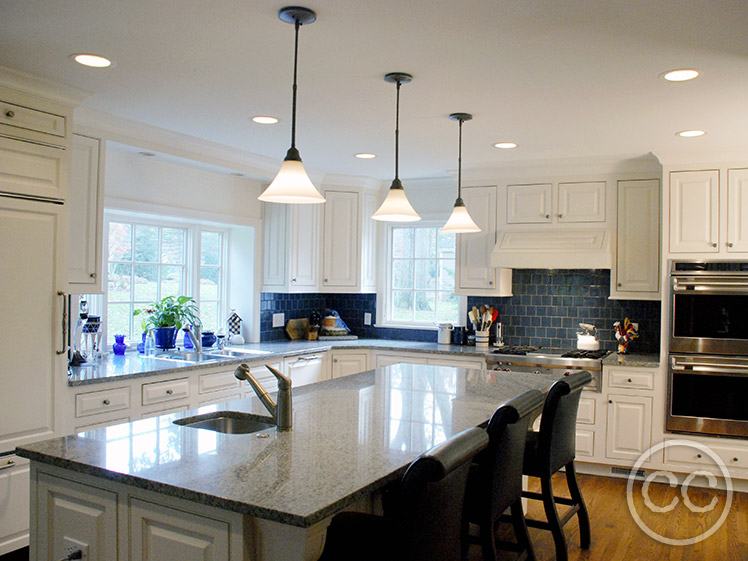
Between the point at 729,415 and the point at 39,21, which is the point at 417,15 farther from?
the point at 729,415

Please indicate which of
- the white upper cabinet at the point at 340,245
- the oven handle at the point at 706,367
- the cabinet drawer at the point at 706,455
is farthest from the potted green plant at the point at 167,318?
the cabinet drawer at the point at 706,455

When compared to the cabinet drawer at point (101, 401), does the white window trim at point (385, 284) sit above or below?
above

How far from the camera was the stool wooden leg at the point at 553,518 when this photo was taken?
3010 mm

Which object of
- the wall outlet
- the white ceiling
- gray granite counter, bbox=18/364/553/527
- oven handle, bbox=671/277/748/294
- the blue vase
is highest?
the white ceiling

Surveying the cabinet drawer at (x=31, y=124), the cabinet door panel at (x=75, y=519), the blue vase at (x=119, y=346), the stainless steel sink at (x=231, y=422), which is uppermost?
the cabinet drawer at (x=31, y=124)

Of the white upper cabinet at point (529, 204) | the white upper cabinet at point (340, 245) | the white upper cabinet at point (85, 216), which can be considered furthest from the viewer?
the white upper cabinet at point (340, 245)

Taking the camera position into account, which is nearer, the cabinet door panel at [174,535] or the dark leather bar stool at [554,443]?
the cabinet door panel at [174,535]

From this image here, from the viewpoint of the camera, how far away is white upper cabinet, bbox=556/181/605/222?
492cm

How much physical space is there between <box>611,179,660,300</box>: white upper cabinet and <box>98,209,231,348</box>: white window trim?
326cm

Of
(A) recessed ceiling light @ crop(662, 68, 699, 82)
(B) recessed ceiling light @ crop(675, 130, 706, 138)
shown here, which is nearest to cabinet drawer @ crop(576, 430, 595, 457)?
(B) recessed ceiling light @ crop(675, 130, 706, 138)

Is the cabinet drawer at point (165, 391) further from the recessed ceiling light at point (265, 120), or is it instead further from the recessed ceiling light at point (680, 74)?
the recessed ceiling light at point (680, 74)

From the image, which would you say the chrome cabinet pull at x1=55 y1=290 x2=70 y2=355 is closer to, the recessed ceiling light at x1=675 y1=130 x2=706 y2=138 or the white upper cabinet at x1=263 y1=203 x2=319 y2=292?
the white upper cabinet at x1=263 y1=203 x2=319 y2=292

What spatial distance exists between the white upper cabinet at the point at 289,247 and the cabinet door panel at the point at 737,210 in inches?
129

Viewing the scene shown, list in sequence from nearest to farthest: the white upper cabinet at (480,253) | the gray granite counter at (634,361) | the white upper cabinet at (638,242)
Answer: the gray granite counter at (634,361) < the white upper cabinet at (638,242) < the white upper cabinet at (480,253)
